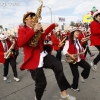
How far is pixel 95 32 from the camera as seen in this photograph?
227 inches

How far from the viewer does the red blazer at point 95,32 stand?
570 cm

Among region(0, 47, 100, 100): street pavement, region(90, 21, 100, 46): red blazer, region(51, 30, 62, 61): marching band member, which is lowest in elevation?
region(0, 47, 100, 100): street pavement

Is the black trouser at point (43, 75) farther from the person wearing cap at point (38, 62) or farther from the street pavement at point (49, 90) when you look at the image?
the street pavement at point (49, 90)

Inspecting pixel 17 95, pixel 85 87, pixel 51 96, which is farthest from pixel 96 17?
pixel 17 95

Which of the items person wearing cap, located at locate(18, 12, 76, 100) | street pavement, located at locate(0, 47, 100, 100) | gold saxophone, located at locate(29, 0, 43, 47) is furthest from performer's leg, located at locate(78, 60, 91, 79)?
gold saxophone, located at locate(29, 0, 43, 47)

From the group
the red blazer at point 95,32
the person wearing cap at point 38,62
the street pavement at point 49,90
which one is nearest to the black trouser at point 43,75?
the person wearing cap at point 38,62

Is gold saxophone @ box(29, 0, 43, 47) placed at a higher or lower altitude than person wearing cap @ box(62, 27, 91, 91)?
higher

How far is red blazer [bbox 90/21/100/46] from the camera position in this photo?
5.70 meters

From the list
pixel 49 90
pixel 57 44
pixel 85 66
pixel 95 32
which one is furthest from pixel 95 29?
pixel 57 44

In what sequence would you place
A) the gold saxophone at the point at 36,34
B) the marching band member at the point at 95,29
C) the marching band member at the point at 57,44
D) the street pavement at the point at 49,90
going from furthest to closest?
the marching band member at the point at 57,44, the marching band member at the point at 95,29, the street pavement at the point at 49,90, the gold saxophone at the point at 36,34

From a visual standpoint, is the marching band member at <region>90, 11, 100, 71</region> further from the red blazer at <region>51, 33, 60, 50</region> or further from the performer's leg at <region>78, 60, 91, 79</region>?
the red blazer at <region>51, 33, 60, 50</region>

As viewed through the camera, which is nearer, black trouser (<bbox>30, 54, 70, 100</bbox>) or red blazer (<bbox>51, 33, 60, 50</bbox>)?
black trouser (<bbox>30, 54, 70, 100</bbox>)

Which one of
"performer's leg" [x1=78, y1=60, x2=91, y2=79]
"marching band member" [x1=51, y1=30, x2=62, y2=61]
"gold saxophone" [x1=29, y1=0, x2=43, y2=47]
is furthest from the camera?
"marching band member" [x1=51, y1=30, x2=62, y2=61]

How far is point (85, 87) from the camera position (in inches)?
179
